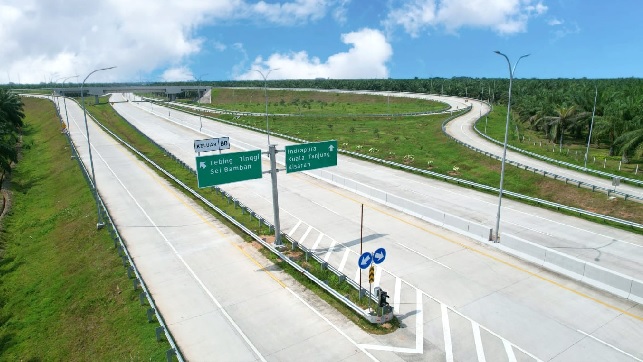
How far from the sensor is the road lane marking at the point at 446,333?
17.1m

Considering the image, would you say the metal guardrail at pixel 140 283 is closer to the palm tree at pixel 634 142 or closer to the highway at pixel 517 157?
the highway at pixel 517 157

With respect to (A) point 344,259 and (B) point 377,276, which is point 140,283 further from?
(B) point 377,276

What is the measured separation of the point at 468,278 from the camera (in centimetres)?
2319

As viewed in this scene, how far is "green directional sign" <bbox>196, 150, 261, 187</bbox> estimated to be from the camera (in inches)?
1049

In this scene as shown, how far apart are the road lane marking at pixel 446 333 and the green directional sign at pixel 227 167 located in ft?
47.2

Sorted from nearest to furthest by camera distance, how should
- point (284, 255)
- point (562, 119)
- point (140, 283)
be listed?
1. point (140, 283)
2. point (284, 255)
3. point (562, 119)

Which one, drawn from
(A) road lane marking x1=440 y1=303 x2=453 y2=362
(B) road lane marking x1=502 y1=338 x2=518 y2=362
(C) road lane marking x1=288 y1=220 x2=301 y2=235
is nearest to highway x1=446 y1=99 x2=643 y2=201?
(A) road lane marking x1=440 y1=303 x2=453 y2=362

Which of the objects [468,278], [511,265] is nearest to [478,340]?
[468,278]

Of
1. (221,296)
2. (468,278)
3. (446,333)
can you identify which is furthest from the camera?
(468,278)

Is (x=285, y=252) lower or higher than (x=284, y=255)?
lower

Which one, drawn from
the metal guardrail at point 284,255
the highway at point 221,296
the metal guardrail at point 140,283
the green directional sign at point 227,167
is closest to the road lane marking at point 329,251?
the metal guardrail at point 284,255

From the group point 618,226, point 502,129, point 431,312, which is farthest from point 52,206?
point 502,129

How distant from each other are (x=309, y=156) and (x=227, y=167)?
18.5 ft

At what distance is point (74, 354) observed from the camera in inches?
782
